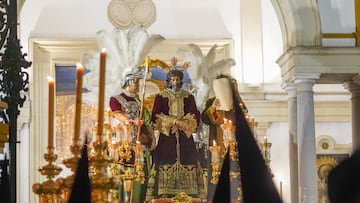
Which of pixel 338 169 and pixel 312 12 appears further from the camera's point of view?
→ pixel 312 12

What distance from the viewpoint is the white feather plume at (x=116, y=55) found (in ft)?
39.9

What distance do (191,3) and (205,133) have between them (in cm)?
542

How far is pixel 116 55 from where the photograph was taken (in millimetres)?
12359

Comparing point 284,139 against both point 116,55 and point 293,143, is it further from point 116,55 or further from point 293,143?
point 116,55

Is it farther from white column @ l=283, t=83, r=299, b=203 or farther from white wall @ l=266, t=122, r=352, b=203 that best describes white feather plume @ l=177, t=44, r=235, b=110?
white wall @ l=266, t=122, r=352, b=203

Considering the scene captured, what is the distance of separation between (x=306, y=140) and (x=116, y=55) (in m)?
3.16

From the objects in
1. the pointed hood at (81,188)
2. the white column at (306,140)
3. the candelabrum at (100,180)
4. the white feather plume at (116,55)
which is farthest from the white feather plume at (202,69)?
the pointed hood at (81,188)

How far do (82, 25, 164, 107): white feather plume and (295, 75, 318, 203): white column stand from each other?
7.57 ft

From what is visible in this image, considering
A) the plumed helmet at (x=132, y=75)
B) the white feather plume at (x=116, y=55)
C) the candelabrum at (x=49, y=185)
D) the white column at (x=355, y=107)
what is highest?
the white feather plume at (x=116, y=55)

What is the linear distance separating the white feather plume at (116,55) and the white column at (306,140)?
2.31 meters

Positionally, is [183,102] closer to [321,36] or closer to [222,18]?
[321,36]

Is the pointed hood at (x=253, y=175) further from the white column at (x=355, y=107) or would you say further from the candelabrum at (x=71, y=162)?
the white column at (x=355, y=107)

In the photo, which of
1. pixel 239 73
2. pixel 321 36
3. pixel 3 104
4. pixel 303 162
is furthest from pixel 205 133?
pixel 3 104

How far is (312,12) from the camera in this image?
1184 centimetres
